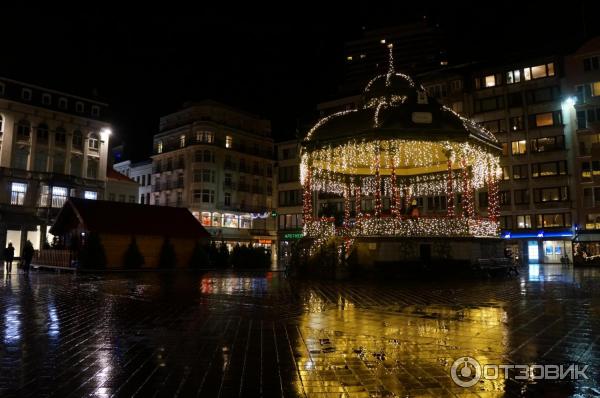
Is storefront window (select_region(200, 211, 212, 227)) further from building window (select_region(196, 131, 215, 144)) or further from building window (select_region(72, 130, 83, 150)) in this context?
building window (select_region(72, 130, 83, 150))

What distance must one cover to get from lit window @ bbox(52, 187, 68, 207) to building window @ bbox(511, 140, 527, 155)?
54029mm

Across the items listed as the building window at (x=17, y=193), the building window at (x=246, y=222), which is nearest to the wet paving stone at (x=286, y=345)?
the building window at (x=17, y=193)

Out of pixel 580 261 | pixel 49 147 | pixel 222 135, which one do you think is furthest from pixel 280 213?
pixel 580 261

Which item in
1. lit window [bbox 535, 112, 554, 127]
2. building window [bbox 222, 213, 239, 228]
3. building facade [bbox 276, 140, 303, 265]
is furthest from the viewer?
building facade [bbox 276, 140, 303, 265]

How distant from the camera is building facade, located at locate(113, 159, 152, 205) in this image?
77444mm

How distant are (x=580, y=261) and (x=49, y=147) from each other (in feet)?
197

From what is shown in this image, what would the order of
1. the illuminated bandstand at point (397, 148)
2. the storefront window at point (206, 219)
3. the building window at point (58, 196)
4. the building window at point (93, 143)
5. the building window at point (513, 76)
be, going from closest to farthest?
the illuminated bandstand at point (397, 148) < the building window at point (58, 196) < the building window at point (513, 76) < the building window at point (93, 143) < the storefront window at point (206, 219)

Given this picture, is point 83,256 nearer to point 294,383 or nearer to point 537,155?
point 294,383

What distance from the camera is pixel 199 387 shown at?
5.30 metres

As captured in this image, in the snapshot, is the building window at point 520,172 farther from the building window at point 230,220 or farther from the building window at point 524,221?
the building window at point 230,220

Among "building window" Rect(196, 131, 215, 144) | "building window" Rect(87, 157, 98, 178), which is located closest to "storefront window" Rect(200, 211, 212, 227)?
"building window" Rect(196, 131, 215, 144)

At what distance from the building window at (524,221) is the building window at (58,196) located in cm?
5364

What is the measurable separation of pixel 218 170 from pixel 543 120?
145 feet

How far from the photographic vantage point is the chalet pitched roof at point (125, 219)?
1299 inches
